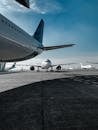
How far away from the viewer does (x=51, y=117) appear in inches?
135

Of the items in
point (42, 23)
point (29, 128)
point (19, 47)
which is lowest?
point (29, 128)

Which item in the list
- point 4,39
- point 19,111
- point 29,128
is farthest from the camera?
point 4,39

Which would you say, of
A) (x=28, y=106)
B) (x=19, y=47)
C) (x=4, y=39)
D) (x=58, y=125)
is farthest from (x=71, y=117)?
(x=19, y=47)

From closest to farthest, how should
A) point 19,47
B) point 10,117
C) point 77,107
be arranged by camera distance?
1. point 10,117
2. point 77,107
3. point 19,47

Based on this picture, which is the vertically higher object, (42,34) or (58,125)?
(42,34)

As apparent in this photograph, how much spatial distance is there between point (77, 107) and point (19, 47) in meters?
7.48

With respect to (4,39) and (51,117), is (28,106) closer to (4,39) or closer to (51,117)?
(51,117)

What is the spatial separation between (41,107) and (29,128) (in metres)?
1.45

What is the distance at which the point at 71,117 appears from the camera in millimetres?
3410

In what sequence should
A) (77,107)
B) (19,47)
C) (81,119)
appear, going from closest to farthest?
(81,119) → (77,107) → (19,47)

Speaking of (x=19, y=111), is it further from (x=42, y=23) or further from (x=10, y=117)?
(x=42, y=23)

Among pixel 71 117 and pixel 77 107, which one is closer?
pixel 71 117

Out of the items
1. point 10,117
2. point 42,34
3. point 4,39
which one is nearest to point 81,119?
point 10,117

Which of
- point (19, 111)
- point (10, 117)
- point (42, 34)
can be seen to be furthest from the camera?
point (42, 34)
